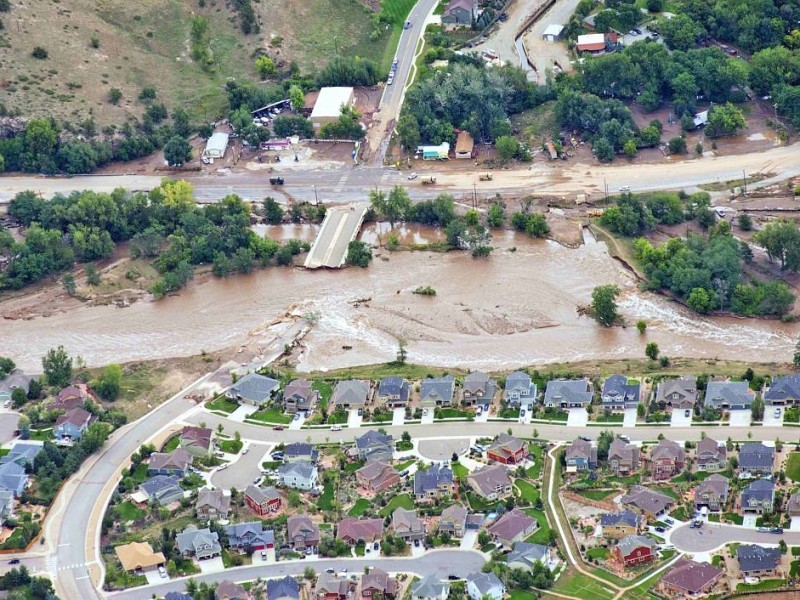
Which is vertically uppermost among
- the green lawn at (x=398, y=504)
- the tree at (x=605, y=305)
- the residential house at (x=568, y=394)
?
the tree at (x=605, y=305)

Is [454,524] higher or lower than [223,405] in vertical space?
lower

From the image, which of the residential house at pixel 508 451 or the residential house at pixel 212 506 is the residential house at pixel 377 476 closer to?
the residential house at pixel 508 451

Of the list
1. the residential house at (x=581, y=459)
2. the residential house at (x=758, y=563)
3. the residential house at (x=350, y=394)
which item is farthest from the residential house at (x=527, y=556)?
the residential house at (x=350, y=394)

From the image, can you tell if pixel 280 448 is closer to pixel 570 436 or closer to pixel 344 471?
pixel 344 471

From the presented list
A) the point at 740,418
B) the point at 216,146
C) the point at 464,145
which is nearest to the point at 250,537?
the point at 740,418

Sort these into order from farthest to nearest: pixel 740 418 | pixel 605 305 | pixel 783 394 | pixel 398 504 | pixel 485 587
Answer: pixel 605 305
pixel 783 394
pixel 740 418
pixel 398 504
pixel 485 587

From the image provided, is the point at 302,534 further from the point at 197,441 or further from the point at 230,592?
the point at 197,441

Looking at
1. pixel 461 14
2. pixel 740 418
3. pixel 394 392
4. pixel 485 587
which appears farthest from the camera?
pixel 461 14

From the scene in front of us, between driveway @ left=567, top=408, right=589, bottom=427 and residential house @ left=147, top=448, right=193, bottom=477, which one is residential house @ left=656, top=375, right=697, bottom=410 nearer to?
driveway @ left=567, top=408, right=589, bottom=427
